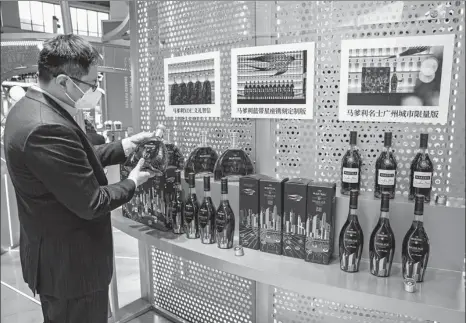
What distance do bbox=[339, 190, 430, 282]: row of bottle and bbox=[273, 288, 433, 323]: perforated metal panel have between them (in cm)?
36

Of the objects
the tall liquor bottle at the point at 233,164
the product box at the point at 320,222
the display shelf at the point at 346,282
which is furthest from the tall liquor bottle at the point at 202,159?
the product box at the point at 320,222

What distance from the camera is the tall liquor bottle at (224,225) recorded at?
6.00ft

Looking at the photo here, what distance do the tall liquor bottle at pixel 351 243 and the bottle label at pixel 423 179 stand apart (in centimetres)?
27

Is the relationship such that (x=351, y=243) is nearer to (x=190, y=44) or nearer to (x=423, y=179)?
(x=423, y=179)

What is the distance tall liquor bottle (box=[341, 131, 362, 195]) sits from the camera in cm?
162

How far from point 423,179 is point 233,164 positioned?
97 cm

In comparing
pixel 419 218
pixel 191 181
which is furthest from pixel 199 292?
pixel 419 218

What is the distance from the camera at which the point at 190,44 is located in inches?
88.0

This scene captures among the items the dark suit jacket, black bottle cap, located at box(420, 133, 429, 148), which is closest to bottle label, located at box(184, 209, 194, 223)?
the dark suit jacket

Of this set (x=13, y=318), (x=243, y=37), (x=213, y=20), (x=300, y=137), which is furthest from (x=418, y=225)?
(x=13, y=318)

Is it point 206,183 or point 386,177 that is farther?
point 206,183

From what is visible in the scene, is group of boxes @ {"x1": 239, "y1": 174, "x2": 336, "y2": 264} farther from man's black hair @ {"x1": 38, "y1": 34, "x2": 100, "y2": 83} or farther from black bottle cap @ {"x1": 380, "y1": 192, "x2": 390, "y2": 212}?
man's black hair @ {"x1": 38, "y1": 34, "x2": 100, "y2": 83}

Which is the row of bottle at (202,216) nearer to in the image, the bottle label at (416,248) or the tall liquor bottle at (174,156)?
the tall liquor bottle at (174,156)

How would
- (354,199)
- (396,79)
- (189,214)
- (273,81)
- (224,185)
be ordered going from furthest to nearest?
(189,214), (273,81), (224,185), (396,79), (354,199)
